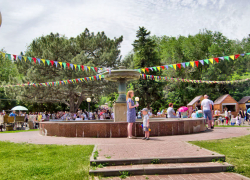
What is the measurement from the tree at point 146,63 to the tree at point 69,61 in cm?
345

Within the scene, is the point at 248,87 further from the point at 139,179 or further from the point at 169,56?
the point at 139,179

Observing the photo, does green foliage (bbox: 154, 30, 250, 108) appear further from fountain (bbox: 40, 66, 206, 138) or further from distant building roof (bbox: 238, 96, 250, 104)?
fountain (bbox: 40, 66, 206, 138)

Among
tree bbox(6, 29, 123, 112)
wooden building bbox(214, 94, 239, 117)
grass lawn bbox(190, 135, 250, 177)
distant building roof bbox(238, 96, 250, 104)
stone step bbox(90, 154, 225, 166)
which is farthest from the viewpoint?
distant building roof bbox(238, 96, 250, 104)

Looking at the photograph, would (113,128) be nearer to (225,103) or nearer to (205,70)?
(225,103)

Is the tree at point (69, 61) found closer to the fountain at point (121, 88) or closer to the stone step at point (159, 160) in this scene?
the fountain at point (121, 88)

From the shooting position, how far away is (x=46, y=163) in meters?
5.96

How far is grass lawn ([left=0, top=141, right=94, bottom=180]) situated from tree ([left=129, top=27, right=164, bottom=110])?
3072cm

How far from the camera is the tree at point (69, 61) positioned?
32625 millimetres

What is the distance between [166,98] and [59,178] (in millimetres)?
39845

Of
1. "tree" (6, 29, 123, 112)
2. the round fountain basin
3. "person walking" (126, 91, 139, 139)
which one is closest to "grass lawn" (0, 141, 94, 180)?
"person walking" (126, 91, 139, 139)

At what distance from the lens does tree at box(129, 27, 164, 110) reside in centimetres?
3759

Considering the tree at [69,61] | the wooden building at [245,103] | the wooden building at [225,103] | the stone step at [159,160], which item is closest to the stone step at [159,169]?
the stone step at [159,160]

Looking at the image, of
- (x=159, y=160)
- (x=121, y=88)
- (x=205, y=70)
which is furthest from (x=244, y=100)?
(x=159, y=160)

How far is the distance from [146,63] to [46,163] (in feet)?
108
